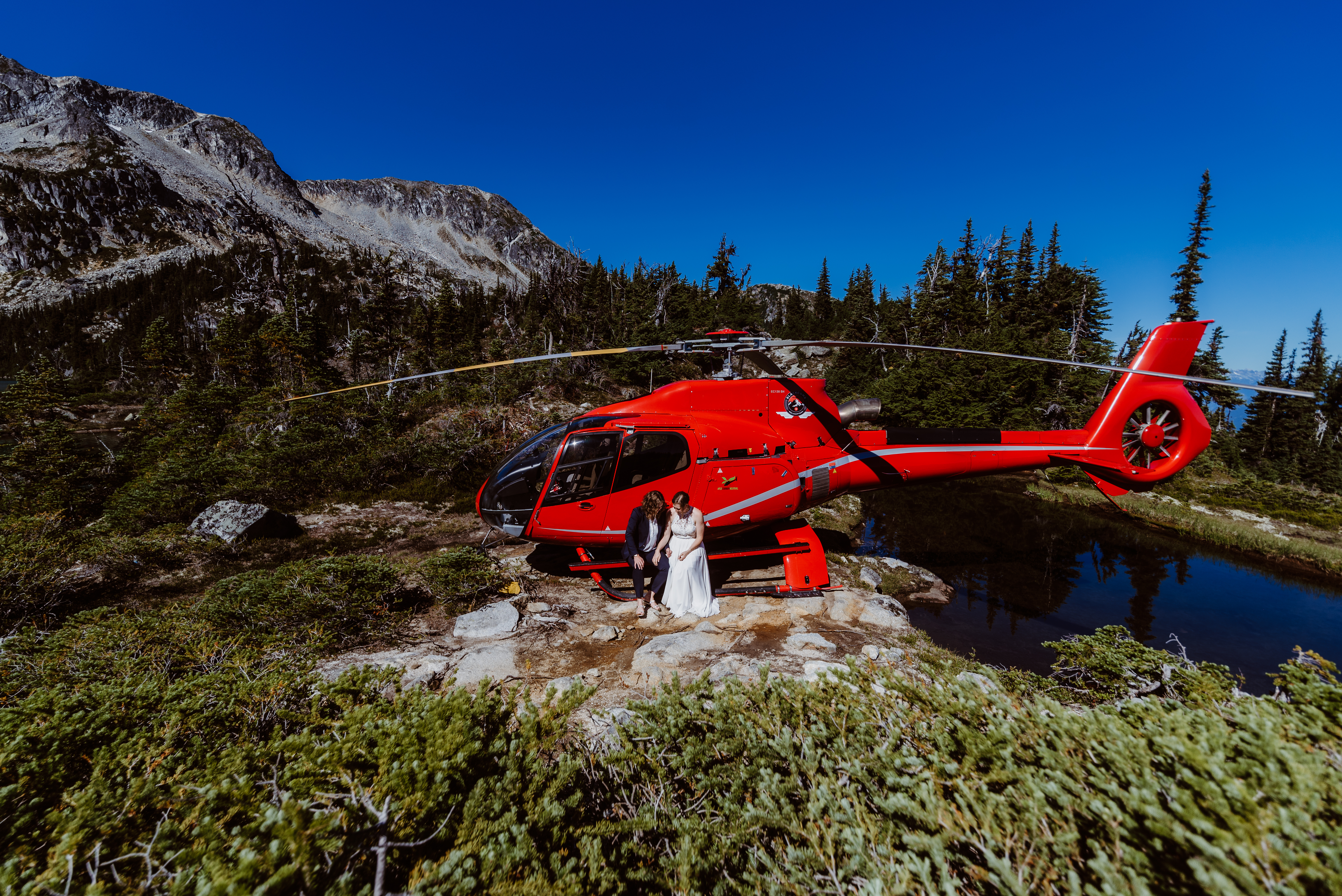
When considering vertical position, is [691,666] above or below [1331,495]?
above

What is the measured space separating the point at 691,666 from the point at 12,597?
839cm

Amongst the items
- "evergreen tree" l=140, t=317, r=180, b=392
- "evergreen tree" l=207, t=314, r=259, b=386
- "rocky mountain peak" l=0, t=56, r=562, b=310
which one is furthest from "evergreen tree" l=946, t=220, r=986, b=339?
"rocky mountain peak" l=0, t=56, r=562, b=310

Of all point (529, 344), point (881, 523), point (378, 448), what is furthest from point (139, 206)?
point (881, 523)

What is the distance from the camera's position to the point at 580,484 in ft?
23.3

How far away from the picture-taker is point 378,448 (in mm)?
15328

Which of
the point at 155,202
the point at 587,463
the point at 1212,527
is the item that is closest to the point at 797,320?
the point at 1212,527

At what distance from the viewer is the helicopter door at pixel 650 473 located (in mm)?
7059

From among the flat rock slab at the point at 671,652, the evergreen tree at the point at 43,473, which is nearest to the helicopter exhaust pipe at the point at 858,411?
the flat rock slab at the point at 671,652

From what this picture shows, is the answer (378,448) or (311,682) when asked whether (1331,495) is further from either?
(378,448)

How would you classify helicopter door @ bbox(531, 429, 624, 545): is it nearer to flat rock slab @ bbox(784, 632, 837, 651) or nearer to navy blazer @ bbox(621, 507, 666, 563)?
navy blazer @ bbox(621, 507, 666, 563)

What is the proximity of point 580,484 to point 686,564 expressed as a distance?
2.05 meters

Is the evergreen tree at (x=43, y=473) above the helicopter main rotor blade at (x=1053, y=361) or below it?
below

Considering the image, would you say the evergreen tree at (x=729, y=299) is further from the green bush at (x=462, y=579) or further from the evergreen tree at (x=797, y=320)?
the green bush at (x=462, y=579)

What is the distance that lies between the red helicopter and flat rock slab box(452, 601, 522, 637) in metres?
1.24
